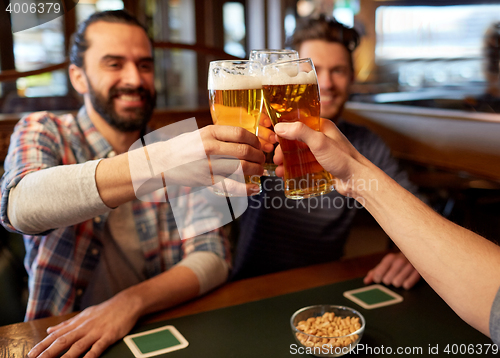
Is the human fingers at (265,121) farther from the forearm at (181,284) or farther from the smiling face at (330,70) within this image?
the smiling face at (330,70)

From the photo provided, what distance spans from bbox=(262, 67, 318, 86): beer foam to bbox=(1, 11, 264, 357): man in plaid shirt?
114 millimetres

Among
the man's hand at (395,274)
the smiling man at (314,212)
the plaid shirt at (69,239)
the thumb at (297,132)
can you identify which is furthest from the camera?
the smiling man at (314,212)

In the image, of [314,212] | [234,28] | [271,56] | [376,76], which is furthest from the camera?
[234,28]

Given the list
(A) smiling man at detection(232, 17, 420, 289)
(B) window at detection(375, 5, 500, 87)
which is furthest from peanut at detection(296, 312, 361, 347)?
(B) window at detection(375, 5, 500, 87)

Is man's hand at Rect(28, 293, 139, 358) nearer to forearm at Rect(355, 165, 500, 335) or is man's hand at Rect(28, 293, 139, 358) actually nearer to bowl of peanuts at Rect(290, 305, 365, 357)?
bowl of peanuts at Rect(290, 305, 365, 357)

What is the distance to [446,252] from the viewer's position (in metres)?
0.79

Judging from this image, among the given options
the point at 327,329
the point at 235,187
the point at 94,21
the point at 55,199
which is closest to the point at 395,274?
the point at 327,329

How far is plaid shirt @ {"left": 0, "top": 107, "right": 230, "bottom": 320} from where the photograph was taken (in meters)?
1.40

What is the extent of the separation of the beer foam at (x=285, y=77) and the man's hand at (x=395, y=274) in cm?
70

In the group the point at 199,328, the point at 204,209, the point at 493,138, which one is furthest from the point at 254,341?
the point at 493,138

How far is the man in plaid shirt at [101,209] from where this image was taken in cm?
103

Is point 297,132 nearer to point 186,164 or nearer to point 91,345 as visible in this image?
point 186,164

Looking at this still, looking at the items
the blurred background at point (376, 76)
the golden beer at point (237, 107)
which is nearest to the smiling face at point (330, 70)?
the blurred background at point (376, 76)

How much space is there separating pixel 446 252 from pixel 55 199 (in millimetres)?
851
